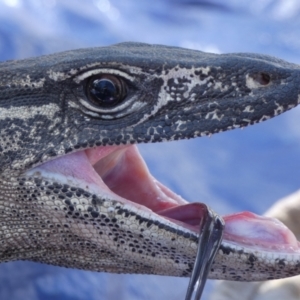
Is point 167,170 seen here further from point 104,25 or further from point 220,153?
point 104,25

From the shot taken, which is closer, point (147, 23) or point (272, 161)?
Answer: point (272, 161)

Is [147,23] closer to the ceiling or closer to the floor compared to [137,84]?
closer to the ceiling

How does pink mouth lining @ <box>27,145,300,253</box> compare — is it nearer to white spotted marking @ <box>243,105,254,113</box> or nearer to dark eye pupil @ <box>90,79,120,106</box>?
dark eye pupil @ <box>90,79,120,106</box>

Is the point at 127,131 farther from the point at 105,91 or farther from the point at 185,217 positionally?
the point at 185,217

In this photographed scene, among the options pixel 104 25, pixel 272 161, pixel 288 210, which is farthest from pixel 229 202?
pixel 104 25

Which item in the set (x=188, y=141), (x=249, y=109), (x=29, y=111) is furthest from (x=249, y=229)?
(x=188, y=141)

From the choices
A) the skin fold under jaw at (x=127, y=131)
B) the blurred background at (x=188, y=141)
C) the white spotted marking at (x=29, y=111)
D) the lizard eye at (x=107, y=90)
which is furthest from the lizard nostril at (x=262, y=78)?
the blurred background at (x=188, y=141)

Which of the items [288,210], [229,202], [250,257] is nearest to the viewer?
[250,257]

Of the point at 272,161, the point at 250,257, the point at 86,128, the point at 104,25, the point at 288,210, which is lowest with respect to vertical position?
the point at 250,257
